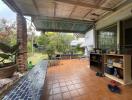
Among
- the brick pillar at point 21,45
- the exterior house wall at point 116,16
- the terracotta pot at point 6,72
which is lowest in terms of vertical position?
the terracotta pot at point 6,72

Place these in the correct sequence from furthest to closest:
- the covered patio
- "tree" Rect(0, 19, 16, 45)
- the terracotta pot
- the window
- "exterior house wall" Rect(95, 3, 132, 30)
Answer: "tree" Rect(0, 19, 16, 45)
the window
"exterior house wall" Rect(95, 3, 132, 30)
the terracotta pot
the covered patio

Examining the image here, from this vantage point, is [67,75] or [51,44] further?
[51,44]

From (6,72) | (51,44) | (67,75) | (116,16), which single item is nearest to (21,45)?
(6,72)

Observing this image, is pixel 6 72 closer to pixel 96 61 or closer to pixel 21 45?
pixel 21 45

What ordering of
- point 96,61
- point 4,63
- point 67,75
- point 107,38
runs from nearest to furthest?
point 4,63, point 67,75, point 107,38, point 96,61

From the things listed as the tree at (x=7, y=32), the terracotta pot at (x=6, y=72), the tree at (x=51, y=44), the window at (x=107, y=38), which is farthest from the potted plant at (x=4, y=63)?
the window at (x=107, y=38)

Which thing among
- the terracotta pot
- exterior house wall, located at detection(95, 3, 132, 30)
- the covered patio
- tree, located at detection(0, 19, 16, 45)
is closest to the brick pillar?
the covered patio

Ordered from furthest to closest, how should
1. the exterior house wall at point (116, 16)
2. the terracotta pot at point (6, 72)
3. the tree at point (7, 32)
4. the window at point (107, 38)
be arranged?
the tree at point (7, 32), the window at point (107, 38), the exterior house wall at point (116, 16), the terracotta pot at point (6, 72)

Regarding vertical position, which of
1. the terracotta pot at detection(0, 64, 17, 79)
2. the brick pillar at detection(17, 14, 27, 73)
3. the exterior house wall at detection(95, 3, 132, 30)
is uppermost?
the exterior house wall at detection(95, 3, 132, 30)

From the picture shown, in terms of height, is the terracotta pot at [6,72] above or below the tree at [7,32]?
below

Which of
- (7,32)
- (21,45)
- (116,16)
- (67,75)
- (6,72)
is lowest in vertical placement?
(67,75)

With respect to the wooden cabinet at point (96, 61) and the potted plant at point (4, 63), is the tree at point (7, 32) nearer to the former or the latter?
the potted plant at point (4, 63)

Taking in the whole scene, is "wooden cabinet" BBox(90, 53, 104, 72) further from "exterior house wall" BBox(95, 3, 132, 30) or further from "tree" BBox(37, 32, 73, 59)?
"tree" BBox(37, 32, 73, 59)

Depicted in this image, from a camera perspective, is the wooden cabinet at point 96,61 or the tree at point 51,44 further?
the tree at point 51,44
